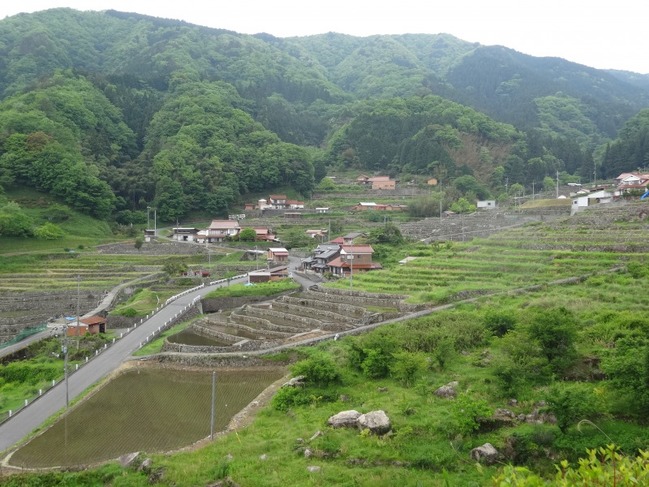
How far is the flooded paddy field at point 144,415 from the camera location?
1736 cm

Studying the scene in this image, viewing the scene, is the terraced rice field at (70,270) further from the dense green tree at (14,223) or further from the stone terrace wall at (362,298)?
the stone terrace wall at (362,298)

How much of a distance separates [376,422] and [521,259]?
23.3 meters

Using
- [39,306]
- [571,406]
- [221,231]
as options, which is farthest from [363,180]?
[571,406]

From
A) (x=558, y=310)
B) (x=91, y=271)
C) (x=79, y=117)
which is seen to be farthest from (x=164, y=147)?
(x=558, y=310)

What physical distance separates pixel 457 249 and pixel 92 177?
4589 cm

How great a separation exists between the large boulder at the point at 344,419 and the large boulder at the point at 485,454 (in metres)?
3.74

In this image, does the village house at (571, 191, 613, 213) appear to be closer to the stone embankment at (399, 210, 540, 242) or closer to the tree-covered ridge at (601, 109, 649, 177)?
the stone embankment at (399, 210, 540, 242)

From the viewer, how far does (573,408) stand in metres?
13.6

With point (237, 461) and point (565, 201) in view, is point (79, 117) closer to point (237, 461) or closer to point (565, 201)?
point (565, 201)

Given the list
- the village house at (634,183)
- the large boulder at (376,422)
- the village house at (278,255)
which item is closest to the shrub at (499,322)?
the large boulder at (376,422)

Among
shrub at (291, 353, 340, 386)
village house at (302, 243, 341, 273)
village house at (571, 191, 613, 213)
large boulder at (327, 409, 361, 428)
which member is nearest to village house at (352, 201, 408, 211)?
village house at (302, 243, 341, 273)

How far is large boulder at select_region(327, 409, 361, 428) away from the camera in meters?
15.8

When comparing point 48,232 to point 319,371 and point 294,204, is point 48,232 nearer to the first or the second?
point 294,204

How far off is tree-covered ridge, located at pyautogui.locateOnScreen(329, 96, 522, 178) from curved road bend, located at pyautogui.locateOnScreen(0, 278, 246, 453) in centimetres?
6001
